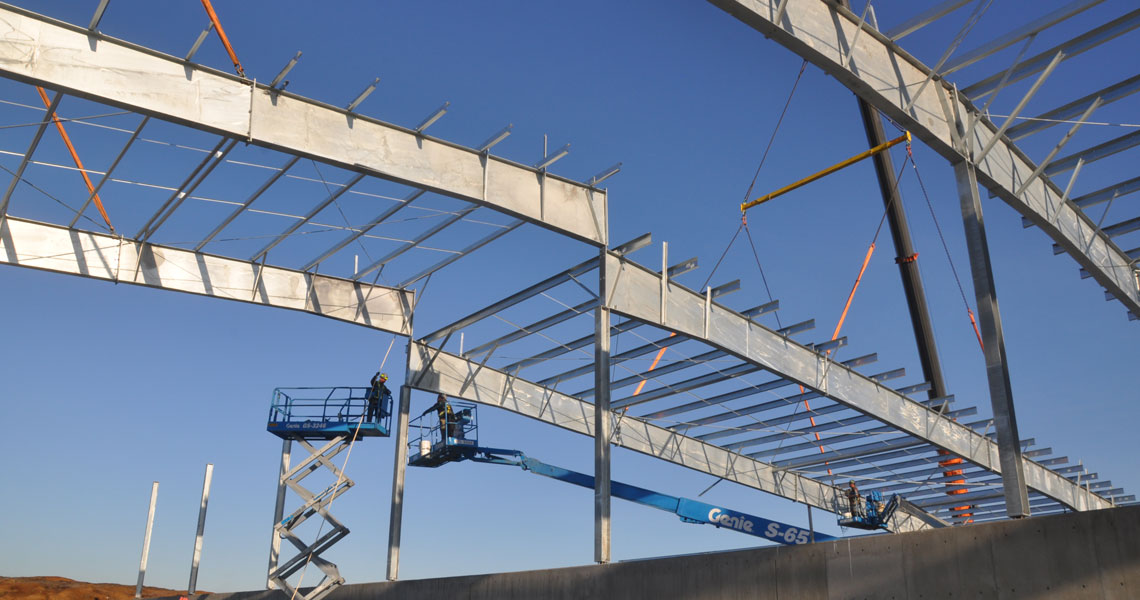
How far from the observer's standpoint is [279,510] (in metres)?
24.4

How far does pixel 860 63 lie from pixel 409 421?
48.7 feet

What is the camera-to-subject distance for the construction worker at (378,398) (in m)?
23.2

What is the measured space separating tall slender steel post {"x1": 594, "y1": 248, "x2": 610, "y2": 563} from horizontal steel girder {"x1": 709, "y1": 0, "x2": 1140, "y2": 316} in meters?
7.27

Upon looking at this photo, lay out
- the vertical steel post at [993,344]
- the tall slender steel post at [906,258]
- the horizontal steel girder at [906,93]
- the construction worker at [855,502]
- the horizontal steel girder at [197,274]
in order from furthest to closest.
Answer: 1. the tall slender steel post at [906,258]
2. the construction worker at [855,502]
3. the horizontal steel girder at [197,274]
4. the horizontal steel girder at [906,93]
5. the vertical steel post at [993,344]

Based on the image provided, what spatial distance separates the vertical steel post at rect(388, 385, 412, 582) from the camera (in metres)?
21.9

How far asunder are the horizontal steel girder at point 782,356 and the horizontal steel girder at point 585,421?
3.30m

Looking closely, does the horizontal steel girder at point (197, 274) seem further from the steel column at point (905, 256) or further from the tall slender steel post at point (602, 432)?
the steel column at point (905, 256)

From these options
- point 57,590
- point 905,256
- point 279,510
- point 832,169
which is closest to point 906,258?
point 905,256

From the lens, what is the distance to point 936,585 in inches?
447

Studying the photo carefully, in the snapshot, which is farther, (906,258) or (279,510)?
(906,258)

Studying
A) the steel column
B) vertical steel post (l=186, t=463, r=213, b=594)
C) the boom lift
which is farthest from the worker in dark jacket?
the steel column

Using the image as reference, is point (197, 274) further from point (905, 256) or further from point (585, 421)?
point (905, 256)

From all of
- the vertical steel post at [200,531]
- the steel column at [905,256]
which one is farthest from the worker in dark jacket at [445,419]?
the steel column at [905,256]

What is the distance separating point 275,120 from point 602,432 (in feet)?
28.7
